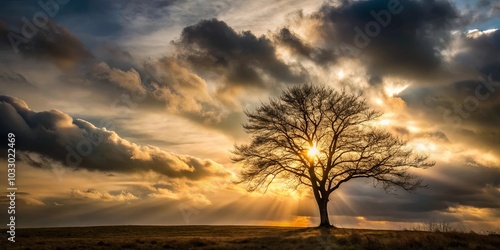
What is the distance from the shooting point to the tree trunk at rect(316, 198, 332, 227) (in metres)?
35.8

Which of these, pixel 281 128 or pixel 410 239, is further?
pixel 281 128

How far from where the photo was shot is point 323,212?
1435 inches

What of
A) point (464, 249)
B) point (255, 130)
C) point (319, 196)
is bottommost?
point (464, 249)

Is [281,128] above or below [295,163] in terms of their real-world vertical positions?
above

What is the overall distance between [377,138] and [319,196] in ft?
24.3

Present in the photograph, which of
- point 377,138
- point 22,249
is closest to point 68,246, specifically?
point 22,249

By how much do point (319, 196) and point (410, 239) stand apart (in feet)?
52.7

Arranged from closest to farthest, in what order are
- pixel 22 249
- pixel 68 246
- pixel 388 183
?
pixel 22 249 → pixel 68 246 → pixel 388 183

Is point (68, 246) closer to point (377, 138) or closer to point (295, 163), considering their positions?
point (295, 163)

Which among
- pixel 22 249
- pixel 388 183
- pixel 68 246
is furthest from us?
pixel 388 183

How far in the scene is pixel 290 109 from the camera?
38.4m

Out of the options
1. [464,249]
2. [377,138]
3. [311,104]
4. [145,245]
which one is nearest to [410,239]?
[464,249]

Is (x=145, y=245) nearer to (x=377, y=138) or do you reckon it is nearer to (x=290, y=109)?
(x=290, y=109)

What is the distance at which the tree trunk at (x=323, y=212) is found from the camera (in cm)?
3575
